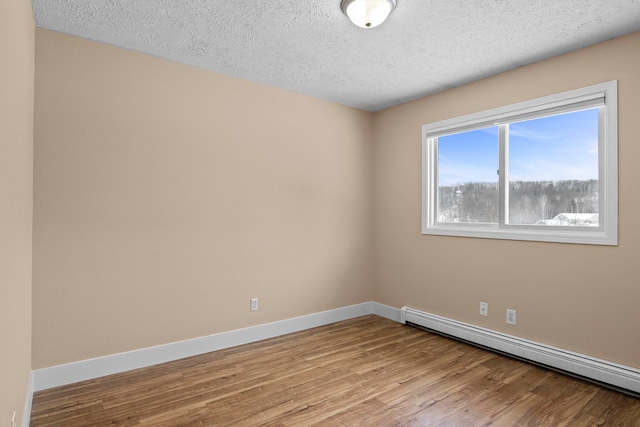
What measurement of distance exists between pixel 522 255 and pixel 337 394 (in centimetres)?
196

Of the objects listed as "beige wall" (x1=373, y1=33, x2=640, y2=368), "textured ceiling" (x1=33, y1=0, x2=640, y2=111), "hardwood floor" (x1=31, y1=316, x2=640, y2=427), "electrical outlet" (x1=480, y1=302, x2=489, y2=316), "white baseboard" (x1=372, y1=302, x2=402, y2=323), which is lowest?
"hardwood floor" (x1=31, y1=316, x2=640, y2=427)

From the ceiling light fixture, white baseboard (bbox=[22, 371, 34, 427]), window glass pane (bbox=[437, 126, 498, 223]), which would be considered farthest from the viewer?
window glass pane (bbox=[437, 126, 498, 223])

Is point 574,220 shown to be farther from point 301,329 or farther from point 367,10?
point 301,329

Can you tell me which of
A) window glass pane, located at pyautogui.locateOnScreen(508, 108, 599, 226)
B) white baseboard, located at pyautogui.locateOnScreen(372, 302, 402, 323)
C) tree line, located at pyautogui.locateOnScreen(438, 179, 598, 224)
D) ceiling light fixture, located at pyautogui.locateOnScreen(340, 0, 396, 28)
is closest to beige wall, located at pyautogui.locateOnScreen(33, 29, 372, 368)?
white baseboard, located at pyautogui.locateOnScreen(372, 302, 402, 323)

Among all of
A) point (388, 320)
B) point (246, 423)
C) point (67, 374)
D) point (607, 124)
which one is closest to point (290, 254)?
point (388, 320)

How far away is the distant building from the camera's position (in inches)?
105

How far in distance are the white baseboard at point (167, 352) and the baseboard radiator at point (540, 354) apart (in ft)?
3.58

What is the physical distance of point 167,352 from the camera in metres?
2.85

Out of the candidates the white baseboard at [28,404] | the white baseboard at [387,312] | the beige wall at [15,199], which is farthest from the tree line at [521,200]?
the white baseboard at [28,404]

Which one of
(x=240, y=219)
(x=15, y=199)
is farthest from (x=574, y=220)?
(x=15, y=199)

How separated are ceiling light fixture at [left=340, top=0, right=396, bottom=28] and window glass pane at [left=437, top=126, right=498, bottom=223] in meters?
1.78

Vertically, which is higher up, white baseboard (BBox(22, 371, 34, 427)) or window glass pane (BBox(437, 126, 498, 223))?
window glass pane (BBox(437, 126, 498, 223))

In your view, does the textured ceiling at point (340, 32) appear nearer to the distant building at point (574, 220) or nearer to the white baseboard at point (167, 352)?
the distant building at point (574, 220)

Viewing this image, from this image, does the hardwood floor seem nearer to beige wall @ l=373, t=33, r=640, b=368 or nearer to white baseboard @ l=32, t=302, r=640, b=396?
white baseboard @ l=32, t=302, r=640, b=396
